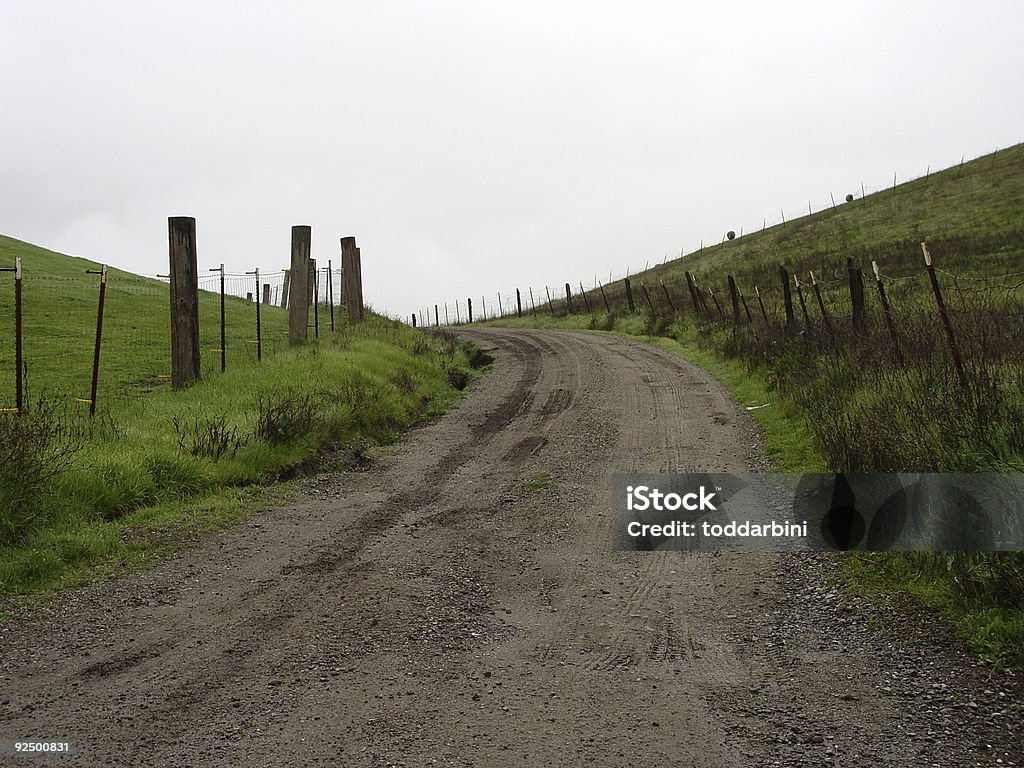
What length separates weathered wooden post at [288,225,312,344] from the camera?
691 inches

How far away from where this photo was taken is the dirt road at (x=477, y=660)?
3936mm

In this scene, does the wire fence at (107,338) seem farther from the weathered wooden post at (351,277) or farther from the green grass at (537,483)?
the green grass at (537,483)

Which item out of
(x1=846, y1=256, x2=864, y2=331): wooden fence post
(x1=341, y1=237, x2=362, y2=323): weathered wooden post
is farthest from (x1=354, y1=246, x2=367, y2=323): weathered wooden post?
(x1=846, y1=256, x2=864, y2=331): wooden fence post

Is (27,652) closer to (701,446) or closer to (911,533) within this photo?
(911,533)

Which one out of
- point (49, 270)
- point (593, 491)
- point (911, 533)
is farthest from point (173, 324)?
point (49, 270)

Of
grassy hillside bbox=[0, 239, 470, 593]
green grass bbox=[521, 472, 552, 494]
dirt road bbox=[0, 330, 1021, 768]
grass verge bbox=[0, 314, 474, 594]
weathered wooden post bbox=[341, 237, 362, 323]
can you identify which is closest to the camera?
dirt road bbox=[0, 330, 1021, 768]

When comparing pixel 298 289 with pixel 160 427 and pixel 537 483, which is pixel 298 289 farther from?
pixel 537 483

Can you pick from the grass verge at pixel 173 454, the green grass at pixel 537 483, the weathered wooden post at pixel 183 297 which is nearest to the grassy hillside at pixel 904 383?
the green grass at pixel 537 483

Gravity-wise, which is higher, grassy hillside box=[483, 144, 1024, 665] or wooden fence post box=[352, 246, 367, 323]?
wooden fence post box=[352, 246, 367, 323]

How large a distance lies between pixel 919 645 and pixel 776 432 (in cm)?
646

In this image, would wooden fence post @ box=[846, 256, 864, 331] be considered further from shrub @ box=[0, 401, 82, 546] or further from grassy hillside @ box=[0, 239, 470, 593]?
shrub @ box=[0, 401, 82, 546]

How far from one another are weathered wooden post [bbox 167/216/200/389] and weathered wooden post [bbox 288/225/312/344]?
4.33 metres

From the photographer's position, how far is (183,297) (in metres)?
13.1

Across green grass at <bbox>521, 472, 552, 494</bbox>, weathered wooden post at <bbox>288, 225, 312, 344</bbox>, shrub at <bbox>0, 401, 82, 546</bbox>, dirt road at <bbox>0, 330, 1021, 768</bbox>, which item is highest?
weathered wooden post at <bbox>288, 225, 312, 344</bbox>
